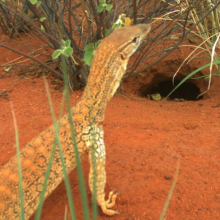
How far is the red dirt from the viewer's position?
9.31 ft

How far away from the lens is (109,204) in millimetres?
2818

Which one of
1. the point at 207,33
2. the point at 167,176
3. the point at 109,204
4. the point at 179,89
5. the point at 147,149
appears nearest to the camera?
the point at 109,204

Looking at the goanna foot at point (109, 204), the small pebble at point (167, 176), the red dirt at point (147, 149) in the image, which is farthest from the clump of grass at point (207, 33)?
the goanna foot at point (109, 204)

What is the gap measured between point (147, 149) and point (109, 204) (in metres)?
0.90

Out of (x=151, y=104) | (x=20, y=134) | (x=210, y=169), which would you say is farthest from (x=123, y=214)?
(x=151, y=104)

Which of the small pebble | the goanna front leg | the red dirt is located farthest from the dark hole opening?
the goanna front leg

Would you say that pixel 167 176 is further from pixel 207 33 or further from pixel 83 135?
pixel 207 33

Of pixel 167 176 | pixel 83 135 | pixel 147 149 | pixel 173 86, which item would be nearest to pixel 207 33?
pixel 173 86

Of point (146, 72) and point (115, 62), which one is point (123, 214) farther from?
point (146, 72)

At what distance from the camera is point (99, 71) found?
242 cm

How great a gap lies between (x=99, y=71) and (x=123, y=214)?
1358 mm

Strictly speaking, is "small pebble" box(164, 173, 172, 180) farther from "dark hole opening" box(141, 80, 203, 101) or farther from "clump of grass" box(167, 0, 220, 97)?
"dark hole opening" box(141, 80, 203, 101)

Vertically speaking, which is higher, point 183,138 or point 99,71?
point 99,71

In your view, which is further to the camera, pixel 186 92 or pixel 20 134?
pixel 186 92
